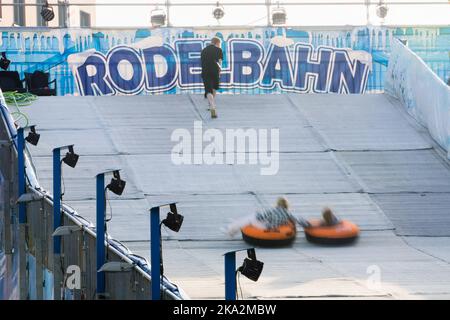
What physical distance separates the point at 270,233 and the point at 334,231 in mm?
1025

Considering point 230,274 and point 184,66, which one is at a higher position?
point 184,66

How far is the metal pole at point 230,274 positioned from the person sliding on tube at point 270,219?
8002 millimetres

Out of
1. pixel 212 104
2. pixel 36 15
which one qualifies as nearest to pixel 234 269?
pixel 212 104

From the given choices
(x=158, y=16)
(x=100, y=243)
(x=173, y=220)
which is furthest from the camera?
(x=158, y=16)

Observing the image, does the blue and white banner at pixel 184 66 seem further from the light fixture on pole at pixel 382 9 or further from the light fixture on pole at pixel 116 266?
the light fixture on pole at pixel 116 266

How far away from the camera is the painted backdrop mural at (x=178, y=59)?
95.0ft

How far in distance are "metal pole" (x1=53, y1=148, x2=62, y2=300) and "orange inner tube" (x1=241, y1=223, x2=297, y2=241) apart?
305cm

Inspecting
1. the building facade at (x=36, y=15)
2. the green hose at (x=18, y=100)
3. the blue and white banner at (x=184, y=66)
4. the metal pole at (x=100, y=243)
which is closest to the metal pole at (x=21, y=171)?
the metal pole at (x=100, y=243)

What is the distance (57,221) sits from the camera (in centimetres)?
1548

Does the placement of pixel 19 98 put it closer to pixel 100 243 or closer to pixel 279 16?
pixel 279 16

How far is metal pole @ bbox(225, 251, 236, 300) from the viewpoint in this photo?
9.30 meters

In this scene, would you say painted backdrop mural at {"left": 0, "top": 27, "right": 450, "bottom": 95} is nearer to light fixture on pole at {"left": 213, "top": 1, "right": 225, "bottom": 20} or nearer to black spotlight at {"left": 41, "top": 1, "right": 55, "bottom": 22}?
light fixture on pole at {"left": 213, "top": 1, "right": 225, "bottom": 20}
